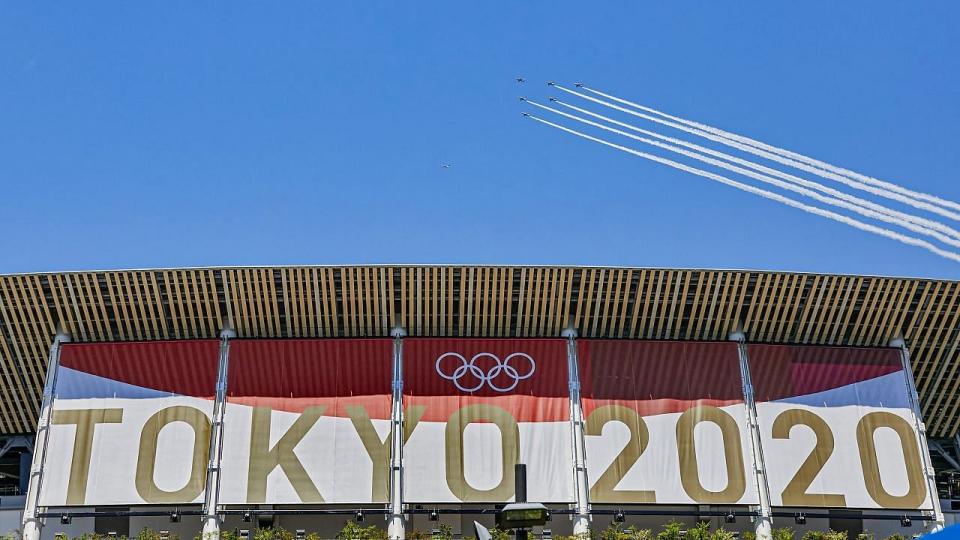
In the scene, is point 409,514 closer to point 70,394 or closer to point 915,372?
point 70,394

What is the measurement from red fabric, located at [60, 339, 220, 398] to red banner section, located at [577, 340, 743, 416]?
14.3m

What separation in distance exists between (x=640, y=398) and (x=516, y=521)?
88.1ft

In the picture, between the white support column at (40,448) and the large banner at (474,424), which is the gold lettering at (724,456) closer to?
the large banner at (474,424)

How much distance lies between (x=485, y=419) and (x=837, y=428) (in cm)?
1336

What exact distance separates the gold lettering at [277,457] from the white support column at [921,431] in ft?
73.9

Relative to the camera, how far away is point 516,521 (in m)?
12.6

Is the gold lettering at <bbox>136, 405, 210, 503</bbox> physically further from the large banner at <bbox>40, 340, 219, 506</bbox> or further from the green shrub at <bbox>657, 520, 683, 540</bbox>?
the green shrub at <bbox>657, 520, 683, 540</bbox>

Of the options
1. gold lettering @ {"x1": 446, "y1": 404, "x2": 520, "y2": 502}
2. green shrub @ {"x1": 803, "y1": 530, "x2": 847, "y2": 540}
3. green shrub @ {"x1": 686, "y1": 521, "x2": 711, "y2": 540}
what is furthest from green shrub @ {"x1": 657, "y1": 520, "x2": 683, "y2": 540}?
gold lettering @ {"x1": 446, "y1": 404, "x2": 520, "y2": 502}

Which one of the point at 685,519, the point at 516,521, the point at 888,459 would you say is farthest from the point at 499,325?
the point at 516,521

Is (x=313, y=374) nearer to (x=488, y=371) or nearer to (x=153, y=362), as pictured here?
(x=153, y=362)

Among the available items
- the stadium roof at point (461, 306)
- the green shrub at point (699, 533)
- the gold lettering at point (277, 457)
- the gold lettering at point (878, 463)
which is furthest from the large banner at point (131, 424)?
the gold lettering at point (878, 463)

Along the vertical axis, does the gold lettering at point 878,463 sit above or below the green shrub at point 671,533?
above

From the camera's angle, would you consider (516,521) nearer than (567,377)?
Yes

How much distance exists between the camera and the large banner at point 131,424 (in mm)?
36594
